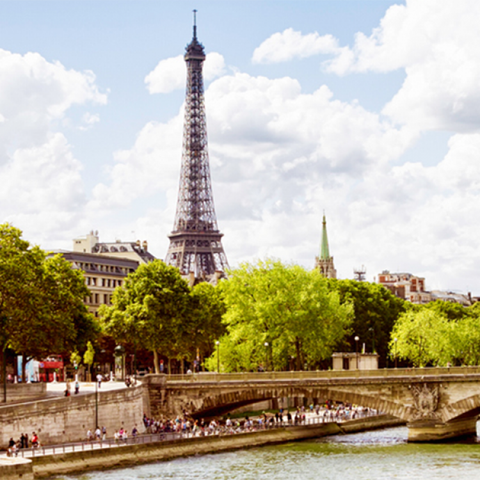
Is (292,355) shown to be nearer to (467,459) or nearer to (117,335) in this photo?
(117,335)

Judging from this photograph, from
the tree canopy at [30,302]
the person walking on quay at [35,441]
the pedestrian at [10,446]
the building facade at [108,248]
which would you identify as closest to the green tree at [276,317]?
the tree canopy at [30,302]

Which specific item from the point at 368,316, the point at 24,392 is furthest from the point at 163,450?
the point at 368,316

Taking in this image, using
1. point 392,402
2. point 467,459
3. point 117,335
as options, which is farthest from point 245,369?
point 467,459

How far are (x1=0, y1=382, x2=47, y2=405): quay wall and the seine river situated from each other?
12534mm

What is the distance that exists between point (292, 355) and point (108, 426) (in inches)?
1114

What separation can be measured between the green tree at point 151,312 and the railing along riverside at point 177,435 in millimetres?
18527

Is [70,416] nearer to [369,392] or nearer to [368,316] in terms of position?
[369,392]

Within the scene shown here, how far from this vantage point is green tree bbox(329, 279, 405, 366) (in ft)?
423

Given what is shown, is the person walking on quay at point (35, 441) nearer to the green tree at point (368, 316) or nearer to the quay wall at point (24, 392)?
the quay wall at point (24, 392)

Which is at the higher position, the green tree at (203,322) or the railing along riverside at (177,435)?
the green tree at (203,322)

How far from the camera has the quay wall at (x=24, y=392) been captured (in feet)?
241

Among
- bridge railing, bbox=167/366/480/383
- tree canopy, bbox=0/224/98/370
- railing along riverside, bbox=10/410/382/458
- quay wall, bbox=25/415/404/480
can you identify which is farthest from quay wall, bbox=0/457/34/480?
bridge railing, bbox=167/366/480/383

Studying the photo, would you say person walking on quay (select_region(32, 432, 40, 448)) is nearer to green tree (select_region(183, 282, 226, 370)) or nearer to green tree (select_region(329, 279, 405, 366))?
green tree (select_region(183, 282, 226, 370))

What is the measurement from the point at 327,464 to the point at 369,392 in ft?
47.4
